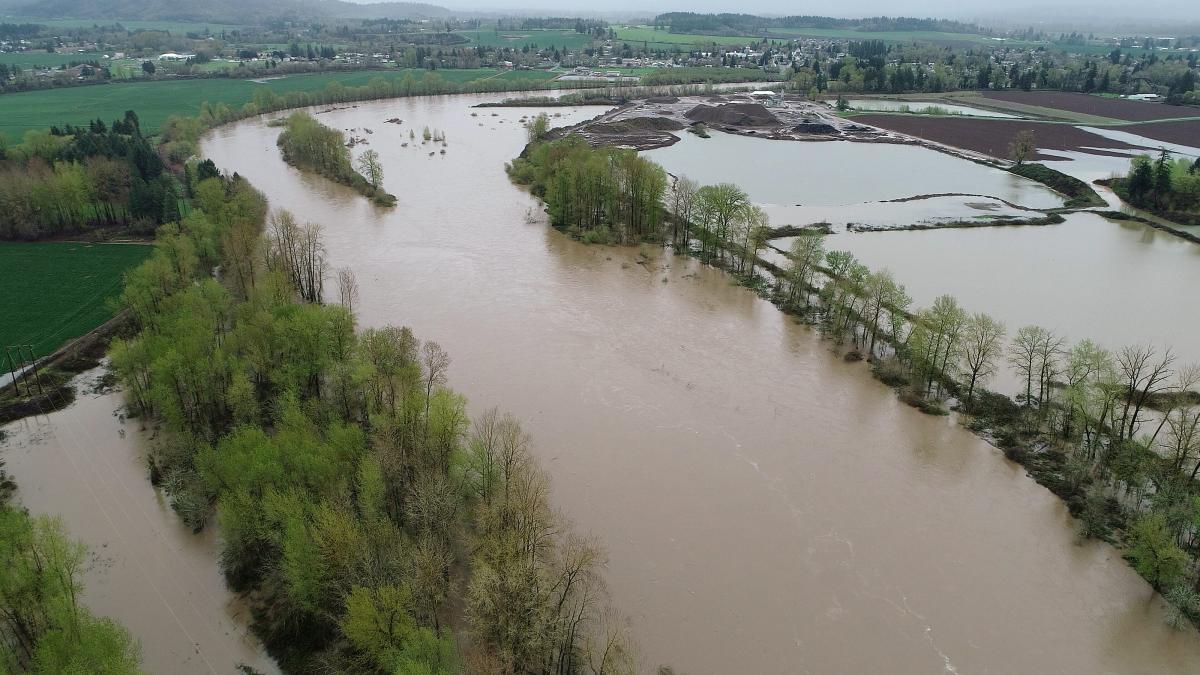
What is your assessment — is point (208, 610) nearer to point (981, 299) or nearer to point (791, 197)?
point (981, 299)

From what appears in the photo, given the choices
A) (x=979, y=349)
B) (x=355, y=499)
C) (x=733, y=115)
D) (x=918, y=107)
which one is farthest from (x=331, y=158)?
(x=918, y=107)

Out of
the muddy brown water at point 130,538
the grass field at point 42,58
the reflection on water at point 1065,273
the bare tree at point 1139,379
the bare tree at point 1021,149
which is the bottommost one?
the muddy brown water at point 130,538

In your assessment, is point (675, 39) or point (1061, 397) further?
point (675, 39)

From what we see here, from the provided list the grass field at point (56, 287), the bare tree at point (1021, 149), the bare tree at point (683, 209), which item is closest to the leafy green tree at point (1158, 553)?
the bare tree at point (683, 209)

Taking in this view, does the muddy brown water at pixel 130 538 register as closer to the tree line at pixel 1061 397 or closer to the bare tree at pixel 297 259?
the bare tree at pixel 297 259

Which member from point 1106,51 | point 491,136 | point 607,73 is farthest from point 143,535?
point 1106,51

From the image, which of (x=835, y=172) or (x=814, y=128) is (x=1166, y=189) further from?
(x=814, y=128)

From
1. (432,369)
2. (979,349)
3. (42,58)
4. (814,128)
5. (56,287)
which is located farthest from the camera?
(42,58)
